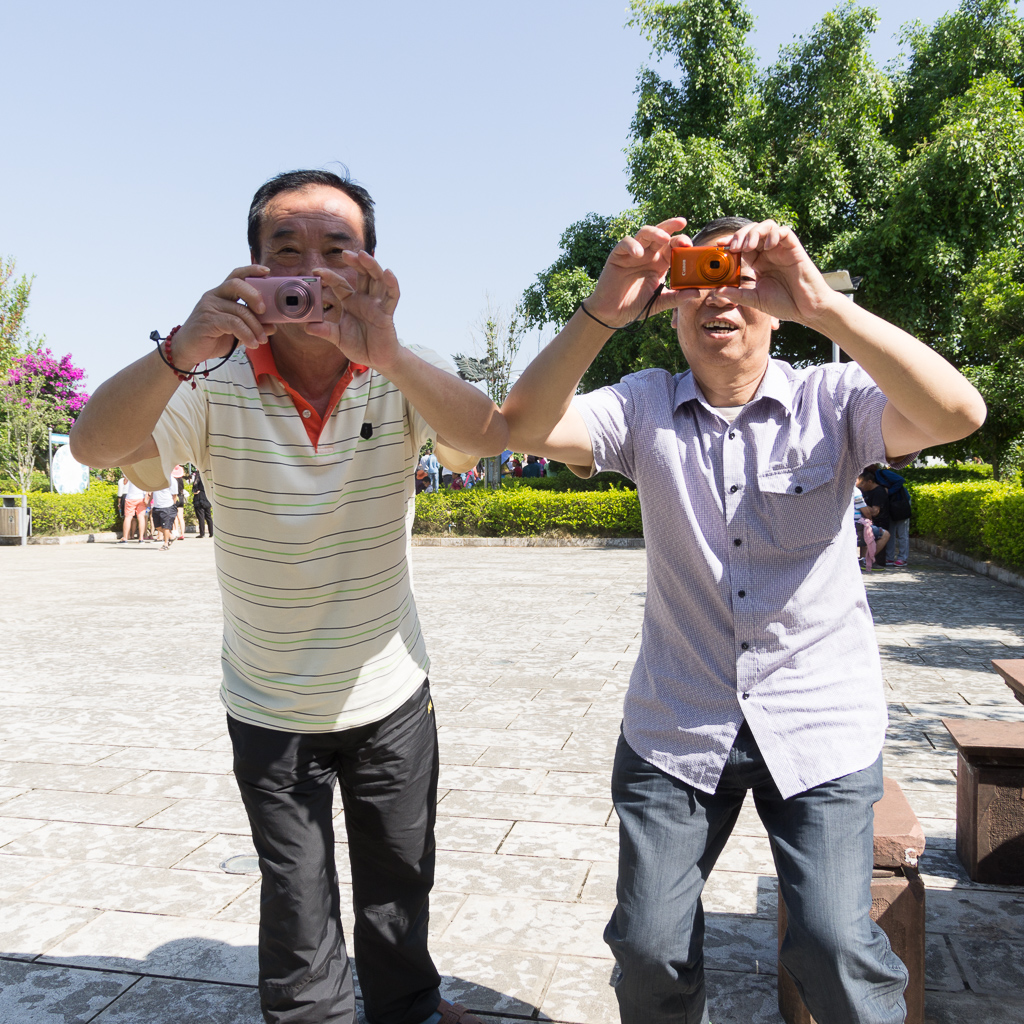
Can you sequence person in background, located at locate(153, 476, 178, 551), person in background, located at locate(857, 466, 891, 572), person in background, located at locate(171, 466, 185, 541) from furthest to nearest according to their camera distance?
person in background, located at locate(171, 466, 185, 541), person in background, located at locate(153, 476, 178, 551), person in background, located at locate(857, 466, 891, 572)

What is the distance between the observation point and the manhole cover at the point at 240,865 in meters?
3.71

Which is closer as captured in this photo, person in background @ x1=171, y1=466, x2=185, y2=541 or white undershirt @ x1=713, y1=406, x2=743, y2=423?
white undershirt @ x1=713, y1=406, x2=743, y2=423

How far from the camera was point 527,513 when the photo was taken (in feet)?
66.4

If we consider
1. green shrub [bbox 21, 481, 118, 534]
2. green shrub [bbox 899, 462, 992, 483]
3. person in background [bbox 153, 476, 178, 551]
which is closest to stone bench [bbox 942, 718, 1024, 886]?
person in background [bbox 153, 476, 178, 551]

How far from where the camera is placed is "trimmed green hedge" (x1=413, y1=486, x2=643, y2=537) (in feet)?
64.1

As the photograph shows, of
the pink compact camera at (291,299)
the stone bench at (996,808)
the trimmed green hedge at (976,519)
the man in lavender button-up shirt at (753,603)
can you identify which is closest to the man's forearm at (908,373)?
the man in lavender button-up shirt at (753,603)

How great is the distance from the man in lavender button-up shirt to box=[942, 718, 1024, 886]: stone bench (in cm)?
170

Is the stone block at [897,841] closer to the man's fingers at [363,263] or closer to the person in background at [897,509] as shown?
the man's fingers at [363,263]

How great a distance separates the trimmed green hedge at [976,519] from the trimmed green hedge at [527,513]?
5.27 meters

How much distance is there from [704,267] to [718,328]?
0.66 ft

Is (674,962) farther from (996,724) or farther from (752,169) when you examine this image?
(752,169)

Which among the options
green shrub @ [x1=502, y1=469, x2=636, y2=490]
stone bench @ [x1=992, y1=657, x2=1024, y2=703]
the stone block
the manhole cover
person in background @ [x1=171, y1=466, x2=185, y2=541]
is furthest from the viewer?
green shrub @ [x1=502, y1=469, x2=636, y2=490]

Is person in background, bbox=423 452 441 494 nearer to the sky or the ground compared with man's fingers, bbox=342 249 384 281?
nearer to the ground

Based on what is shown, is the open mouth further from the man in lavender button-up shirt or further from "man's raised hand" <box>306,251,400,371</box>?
"man's raised hand" <box>306,251,400,371</box>
